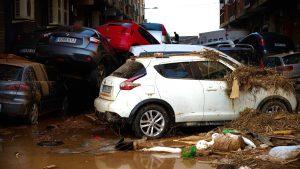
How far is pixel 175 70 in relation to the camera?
10234mm

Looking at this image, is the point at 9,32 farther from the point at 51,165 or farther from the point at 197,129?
the point at 51,165

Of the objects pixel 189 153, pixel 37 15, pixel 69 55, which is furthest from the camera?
pixel 37 15

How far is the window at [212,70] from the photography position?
10.4m

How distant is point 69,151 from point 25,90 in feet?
10.2

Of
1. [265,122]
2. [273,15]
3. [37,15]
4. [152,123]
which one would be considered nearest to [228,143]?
[265,122]

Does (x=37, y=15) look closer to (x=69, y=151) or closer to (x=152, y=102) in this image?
(x=152, y=102)

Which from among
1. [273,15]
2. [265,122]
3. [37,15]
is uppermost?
[273,15]

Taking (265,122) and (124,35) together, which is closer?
(265,122)

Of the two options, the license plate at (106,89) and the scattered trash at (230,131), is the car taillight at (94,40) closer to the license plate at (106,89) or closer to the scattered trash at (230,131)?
the license plate at (106,89)

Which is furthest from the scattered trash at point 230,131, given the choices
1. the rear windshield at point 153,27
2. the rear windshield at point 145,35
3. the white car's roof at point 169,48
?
the rear windshield at point 153,27

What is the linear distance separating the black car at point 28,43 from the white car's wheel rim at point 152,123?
5.30 m

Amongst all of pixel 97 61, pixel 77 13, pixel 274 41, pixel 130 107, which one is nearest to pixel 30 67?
pixel 97 61

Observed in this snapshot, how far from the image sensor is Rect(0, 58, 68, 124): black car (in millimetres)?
11188

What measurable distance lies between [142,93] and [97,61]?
394cm
